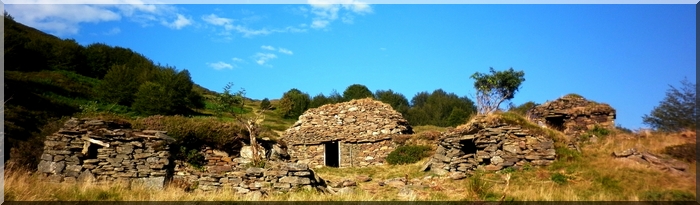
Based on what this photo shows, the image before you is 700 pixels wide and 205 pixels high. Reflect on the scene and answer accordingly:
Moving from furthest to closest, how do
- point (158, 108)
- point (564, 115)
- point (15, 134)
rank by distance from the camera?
point (158, 108), point (564, 115), point (15, 134)

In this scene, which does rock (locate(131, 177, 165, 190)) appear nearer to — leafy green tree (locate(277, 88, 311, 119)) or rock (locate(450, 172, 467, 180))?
rock (locate(450, 172, 467, 180))

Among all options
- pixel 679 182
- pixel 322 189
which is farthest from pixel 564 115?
pixel 322 189

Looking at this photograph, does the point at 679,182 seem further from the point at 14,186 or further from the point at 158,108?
the point at 158,108

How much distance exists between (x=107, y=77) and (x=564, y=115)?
35.5 meters

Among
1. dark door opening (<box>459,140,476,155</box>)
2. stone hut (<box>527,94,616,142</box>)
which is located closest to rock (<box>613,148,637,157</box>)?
dark door opening (<box>459,140,476,155</box>)

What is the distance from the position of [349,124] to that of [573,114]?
1020cm

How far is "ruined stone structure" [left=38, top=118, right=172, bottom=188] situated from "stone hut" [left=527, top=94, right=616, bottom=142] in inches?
586

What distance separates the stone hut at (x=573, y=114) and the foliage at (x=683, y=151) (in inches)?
306

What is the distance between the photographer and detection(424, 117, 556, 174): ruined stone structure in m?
13.3

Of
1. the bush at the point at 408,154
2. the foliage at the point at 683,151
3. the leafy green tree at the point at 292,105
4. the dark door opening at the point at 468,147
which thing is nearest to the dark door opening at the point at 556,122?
the bush at the point at 408,154

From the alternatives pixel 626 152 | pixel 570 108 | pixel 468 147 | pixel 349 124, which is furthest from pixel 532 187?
pixel 349 124

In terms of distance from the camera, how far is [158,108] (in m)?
33.7

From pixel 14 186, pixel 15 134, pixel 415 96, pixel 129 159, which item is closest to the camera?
pixel 14 186

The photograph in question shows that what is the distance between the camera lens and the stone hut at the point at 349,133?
854 inches
